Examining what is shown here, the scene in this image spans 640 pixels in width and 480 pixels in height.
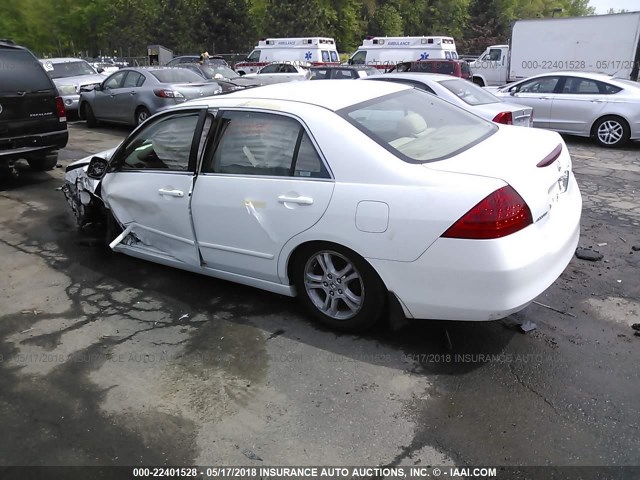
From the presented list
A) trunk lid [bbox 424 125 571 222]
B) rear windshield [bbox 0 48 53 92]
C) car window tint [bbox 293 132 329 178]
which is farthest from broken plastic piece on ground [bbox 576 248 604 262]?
rear windshield [bbox 0 48 53 92]

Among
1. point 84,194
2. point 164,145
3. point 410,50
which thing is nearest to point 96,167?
point 84,194

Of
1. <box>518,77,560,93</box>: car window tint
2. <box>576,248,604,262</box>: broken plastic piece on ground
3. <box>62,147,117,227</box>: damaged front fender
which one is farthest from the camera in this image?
<box>518,77,560,93</box>: car window tint

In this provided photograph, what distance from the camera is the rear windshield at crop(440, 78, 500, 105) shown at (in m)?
8.66

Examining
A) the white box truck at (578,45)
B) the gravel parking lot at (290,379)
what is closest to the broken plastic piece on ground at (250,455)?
the gravel parking lot at (290,379)

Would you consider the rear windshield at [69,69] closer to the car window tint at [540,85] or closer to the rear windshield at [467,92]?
the rear windshield at [467,92]

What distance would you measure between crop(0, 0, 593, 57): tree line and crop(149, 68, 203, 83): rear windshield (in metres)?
39.1

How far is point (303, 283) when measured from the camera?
145 inches

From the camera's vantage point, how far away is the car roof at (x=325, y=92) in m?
3.69

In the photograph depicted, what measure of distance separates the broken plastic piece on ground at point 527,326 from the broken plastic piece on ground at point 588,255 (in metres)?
1.56

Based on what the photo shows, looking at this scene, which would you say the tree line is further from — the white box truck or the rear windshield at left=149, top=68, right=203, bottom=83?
the rear windshield at left=149, top=68, right=203, bottom=83

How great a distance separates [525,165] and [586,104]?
28.7 ft

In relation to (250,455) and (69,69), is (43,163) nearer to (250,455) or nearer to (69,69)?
(250,455)

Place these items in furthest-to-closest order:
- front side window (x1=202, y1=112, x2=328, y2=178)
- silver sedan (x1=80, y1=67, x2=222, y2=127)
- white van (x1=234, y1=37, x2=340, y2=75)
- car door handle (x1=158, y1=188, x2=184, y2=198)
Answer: white van (x1=234, y1=37, x2=340, y2=75) → silver sedan (x1=80, y1=67, x2=222, y2=127) → car door handle (x1=158, y1=188, x2=184, y2=198) → front side window (x1=202, y1=112, x2=328, y2=178)

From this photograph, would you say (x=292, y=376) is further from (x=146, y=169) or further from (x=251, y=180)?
(x=146, y=169)
